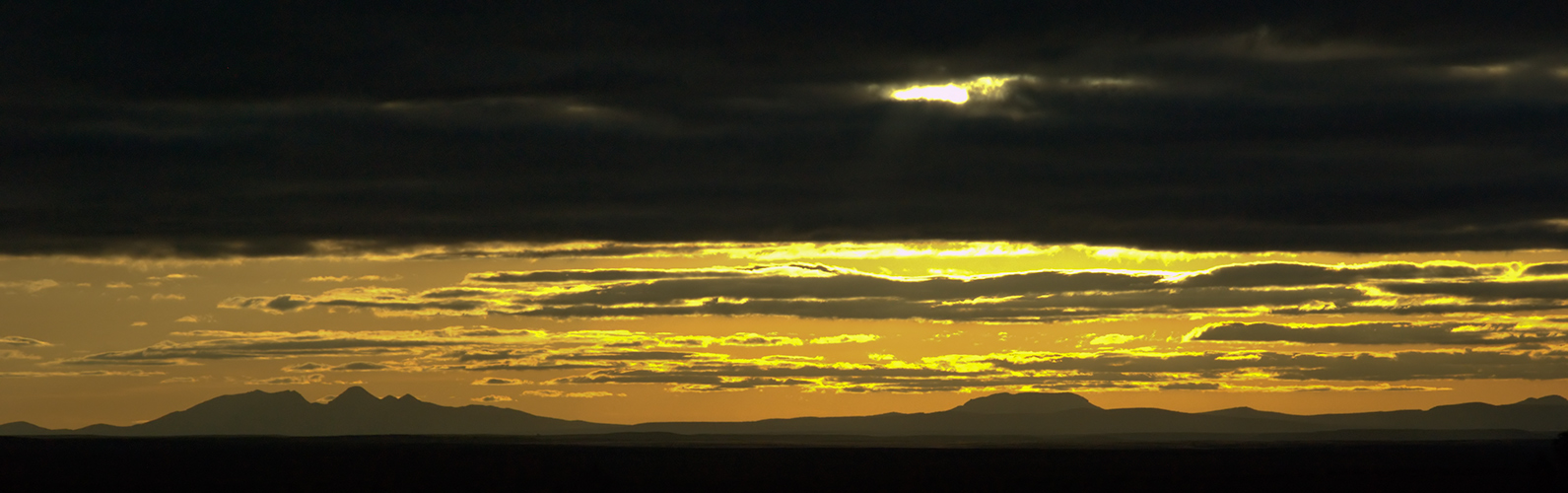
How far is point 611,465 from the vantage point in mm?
194875

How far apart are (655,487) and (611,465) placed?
56.3m

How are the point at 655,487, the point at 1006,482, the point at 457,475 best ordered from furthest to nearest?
the point at 457,475, the point at 1006,482, the point at 655,487

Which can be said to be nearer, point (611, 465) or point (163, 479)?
point (163, 479)

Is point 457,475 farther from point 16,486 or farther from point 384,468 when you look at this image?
point 16,486

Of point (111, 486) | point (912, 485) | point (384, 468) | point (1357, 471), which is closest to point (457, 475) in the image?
point (384, 468)

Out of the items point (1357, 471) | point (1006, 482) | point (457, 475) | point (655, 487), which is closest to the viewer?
point (655, 487)

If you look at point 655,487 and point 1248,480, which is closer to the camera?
point 655,487

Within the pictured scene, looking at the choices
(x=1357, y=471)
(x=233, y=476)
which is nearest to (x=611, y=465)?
(x=233, y=476)

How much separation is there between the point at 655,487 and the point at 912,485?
1987 centimetres

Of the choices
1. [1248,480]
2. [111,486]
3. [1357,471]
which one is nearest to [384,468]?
[111,486]

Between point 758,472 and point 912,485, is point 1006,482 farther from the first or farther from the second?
point 758,472

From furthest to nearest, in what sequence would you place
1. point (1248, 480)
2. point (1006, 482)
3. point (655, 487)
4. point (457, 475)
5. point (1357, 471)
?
point (1357, 471), point (457, 475), point (1248, 480), point (1006, 482), point (655, 487)

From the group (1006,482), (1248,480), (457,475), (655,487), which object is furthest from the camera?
(457,475)

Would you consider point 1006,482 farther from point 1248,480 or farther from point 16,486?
point 16,486
